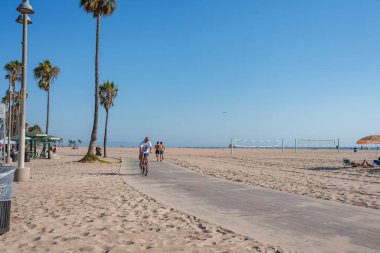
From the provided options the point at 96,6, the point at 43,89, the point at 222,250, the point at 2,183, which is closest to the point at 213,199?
the point at 222,250

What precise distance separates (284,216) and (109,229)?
3.63 m

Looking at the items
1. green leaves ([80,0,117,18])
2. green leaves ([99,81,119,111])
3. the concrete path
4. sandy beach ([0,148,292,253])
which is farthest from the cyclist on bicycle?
green leaves ([99,81,119,111])

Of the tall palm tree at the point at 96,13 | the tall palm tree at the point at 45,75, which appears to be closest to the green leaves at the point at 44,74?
the tall palm tree at the point at 45,75

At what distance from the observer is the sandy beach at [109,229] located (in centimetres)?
523

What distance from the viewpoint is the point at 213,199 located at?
10.0 metres

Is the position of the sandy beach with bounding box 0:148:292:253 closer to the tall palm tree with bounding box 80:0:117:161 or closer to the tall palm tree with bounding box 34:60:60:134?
the tall palm tree with bounding box 80:0:117:161

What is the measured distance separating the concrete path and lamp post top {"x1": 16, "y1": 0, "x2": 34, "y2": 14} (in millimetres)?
8316

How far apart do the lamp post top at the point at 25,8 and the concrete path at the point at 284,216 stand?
27.3 ft

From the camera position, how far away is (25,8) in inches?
549

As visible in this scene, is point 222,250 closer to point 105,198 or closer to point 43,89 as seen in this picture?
point 105,198

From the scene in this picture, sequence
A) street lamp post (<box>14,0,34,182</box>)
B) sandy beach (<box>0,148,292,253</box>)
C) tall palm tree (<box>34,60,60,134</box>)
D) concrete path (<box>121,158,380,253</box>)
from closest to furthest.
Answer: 1. sandy beach (<box>0,148,292,253</box>)
2. concrete path (<box>121,158,380,253</box>)
3. street lamp post (<box>14,0,34,182</box>)
4. tall palm tree (<box>34,60,60,134</box>)

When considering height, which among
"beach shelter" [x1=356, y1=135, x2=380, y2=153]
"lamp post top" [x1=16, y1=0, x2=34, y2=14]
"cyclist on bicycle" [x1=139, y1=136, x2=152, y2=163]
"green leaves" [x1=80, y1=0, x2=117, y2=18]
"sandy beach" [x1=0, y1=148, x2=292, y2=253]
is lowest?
"sandy beach" [x1=0, y1=148, x2=292, y2=253]

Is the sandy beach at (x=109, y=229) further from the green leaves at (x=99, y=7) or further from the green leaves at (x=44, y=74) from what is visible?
the green leaves at (x=44, y=74)

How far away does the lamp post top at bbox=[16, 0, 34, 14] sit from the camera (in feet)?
45.6
